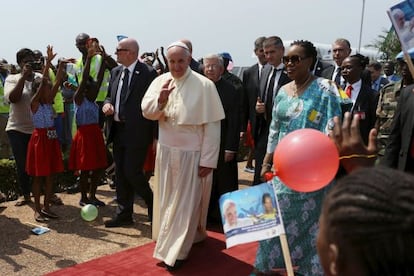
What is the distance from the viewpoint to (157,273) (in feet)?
14.6

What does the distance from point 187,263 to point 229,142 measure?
1.54m

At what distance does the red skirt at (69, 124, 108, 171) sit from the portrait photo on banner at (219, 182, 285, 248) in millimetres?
4034

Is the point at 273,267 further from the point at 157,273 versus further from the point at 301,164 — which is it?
the point at 301,164

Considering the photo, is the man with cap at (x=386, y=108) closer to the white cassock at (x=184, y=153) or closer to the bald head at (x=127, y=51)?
the white cassock at (x=184, y=153)

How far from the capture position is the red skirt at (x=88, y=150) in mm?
6340

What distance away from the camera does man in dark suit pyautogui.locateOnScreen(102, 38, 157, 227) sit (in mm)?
5578

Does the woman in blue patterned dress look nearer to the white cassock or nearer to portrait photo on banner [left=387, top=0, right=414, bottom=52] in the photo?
the white cassock

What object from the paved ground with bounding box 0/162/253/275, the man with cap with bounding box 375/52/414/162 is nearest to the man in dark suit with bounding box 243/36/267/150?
the man with cap with bounding box 375/52/414/162

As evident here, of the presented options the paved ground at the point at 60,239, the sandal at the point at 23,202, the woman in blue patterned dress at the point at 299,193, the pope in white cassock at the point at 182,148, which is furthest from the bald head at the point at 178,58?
the sandal at the point at 23,202

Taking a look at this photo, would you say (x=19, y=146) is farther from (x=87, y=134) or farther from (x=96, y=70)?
(x=96, y=70)

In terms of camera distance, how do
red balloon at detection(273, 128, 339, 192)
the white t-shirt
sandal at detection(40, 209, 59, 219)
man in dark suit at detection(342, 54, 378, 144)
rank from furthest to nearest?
1. the white t-shirt
2. sandal at detection(40, 209, 59, 219)
3. man in dark suit at detection(342, 54, 378, 144)
4. red balloon at detection(273, 128, 339, 192)

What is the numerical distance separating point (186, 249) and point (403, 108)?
2225 mm

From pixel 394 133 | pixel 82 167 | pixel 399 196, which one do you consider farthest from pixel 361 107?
pixel 399 196

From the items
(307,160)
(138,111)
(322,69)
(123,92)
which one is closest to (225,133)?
(138,111)
